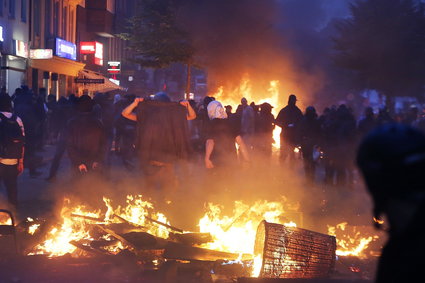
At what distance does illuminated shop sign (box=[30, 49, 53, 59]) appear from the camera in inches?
1024

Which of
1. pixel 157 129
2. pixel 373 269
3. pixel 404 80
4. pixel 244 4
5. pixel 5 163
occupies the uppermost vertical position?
pixel 244 4

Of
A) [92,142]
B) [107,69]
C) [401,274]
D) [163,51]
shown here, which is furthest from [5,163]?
[107,69]

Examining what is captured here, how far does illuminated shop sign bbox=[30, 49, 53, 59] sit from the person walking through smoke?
19584mm

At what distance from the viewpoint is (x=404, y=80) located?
37.5m

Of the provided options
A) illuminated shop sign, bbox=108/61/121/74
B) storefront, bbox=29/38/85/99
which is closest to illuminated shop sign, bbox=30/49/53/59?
storefront, bbox=29/38/85/99

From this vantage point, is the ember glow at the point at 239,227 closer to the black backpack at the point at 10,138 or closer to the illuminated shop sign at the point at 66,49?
the black backpack at the point at 10,138

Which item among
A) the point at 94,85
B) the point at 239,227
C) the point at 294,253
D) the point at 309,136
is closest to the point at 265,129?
the point at 309,136

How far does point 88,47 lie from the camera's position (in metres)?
34.0

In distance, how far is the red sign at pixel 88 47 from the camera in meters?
33.8

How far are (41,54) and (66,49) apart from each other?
4119 millimetres

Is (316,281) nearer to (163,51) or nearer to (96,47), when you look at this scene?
(163,51)

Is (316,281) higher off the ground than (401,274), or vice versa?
(401,274)

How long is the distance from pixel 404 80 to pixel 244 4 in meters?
15.4

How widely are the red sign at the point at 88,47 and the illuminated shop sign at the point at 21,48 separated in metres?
8.38
